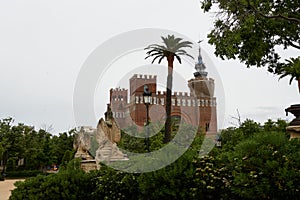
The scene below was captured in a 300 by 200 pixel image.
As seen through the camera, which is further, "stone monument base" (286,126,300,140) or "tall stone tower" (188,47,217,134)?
"tall stone tower" (188,47,217,134)

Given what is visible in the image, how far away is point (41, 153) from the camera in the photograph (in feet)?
114

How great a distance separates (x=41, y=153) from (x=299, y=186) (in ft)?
110

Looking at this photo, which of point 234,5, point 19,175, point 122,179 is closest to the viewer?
point 122,179

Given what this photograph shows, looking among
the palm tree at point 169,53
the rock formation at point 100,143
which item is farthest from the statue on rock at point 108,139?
the palm tree at point 169,53

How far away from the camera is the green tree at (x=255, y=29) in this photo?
9.55 meters

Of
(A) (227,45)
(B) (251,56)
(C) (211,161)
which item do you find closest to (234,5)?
(A) (227,45)

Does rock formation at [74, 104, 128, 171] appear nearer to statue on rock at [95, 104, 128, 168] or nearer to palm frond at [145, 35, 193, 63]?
statue on rock at [95, 104, 128, 168]

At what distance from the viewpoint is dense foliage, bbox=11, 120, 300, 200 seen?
4.43 m

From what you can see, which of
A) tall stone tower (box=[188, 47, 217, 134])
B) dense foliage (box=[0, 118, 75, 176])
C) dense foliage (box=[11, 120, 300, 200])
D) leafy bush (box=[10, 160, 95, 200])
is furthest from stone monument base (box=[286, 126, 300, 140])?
tall stone tower (box=[188, 47, 217, 134])

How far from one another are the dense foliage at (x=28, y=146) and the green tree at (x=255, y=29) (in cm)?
2040

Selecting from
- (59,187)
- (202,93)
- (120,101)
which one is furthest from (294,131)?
(202,93)

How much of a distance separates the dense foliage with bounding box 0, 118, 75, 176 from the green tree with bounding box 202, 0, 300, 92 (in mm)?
20395

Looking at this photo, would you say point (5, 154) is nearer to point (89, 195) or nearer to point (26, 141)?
point (26, 141)

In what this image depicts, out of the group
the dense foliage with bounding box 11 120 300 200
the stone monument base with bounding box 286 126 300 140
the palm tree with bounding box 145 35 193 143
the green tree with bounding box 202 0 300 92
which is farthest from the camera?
the palm tree with bounding box 145 35 193 143
